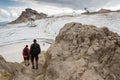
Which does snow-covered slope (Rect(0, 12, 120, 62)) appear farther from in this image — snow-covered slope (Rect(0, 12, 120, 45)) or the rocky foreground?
the rocky foreground

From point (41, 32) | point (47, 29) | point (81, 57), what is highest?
point (81, 57)

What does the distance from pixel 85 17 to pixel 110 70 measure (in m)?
51.1

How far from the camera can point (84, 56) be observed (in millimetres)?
16609

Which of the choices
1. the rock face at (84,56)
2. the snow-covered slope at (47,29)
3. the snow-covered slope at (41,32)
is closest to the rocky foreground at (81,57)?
the rock face at (84,56)

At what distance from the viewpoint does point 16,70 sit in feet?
70.6

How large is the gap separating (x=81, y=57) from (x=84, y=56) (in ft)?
0.61

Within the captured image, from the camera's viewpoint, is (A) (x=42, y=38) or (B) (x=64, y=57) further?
(A) (x=42, y=38)

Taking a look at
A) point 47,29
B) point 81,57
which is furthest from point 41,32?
point 81,57

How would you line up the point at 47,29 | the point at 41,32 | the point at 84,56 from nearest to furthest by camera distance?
the point at 84,56, the point at 41,32, the point at 47,29

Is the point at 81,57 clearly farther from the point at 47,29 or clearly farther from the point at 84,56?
the point at 47,29

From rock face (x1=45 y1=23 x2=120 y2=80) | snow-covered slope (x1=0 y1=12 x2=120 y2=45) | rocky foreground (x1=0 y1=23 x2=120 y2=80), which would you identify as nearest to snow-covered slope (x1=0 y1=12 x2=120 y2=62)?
snow-covered slope (x1=0 y1=12 x2=120 y2=45)

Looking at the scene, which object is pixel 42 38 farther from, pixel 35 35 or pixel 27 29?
pixel 27 29

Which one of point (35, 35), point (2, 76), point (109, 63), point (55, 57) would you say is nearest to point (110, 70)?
point (109, 63)

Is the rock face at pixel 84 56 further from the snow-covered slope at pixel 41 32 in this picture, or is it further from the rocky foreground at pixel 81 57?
the snow-covered slope at pixel 41 32
